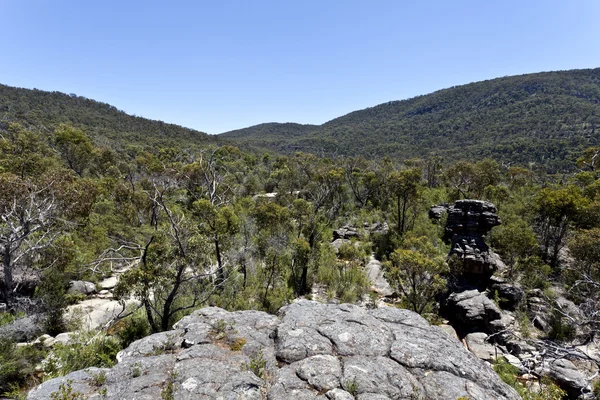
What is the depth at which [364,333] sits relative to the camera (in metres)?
6.20

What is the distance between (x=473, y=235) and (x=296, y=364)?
15046mm

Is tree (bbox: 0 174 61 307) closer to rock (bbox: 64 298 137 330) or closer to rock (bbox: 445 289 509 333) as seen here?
rock (bbox: 64 298 137 330)

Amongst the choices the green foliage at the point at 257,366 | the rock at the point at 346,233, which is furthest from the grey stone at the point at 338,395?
the rock at the point at 346,233

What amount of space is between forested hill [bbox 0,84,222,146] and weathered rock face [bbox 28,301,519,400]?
55750 mm

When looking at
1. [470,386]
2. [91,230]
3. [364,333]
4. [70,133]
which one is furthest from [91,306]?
[70,133]

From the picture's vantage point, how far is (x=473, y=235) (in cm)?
1642

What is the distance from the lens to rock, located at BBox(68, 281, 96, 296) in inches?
534

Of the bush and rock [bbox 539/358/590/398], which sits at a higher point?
the bush

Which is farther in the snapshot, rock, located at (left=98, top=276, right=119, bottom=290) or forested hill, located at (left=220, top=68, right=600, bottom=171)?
forested hill, located at (left=220, top=68, right=600, bottom=171)

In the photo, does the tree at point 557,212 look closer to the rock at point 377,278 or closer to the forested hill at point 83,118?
the rock at point 377,278

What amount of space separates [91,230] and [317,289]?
14.2 metres

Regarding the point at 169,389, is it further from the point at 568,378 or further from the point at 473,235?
the point at 473,235

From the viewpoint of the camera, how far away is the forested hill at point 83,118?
52938 mm

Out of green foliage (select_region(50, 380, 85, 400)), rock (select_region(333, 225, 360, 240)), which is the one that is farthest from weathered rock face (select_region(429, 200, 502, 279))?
green foliage (select_region(50, 380, 85, 400))
